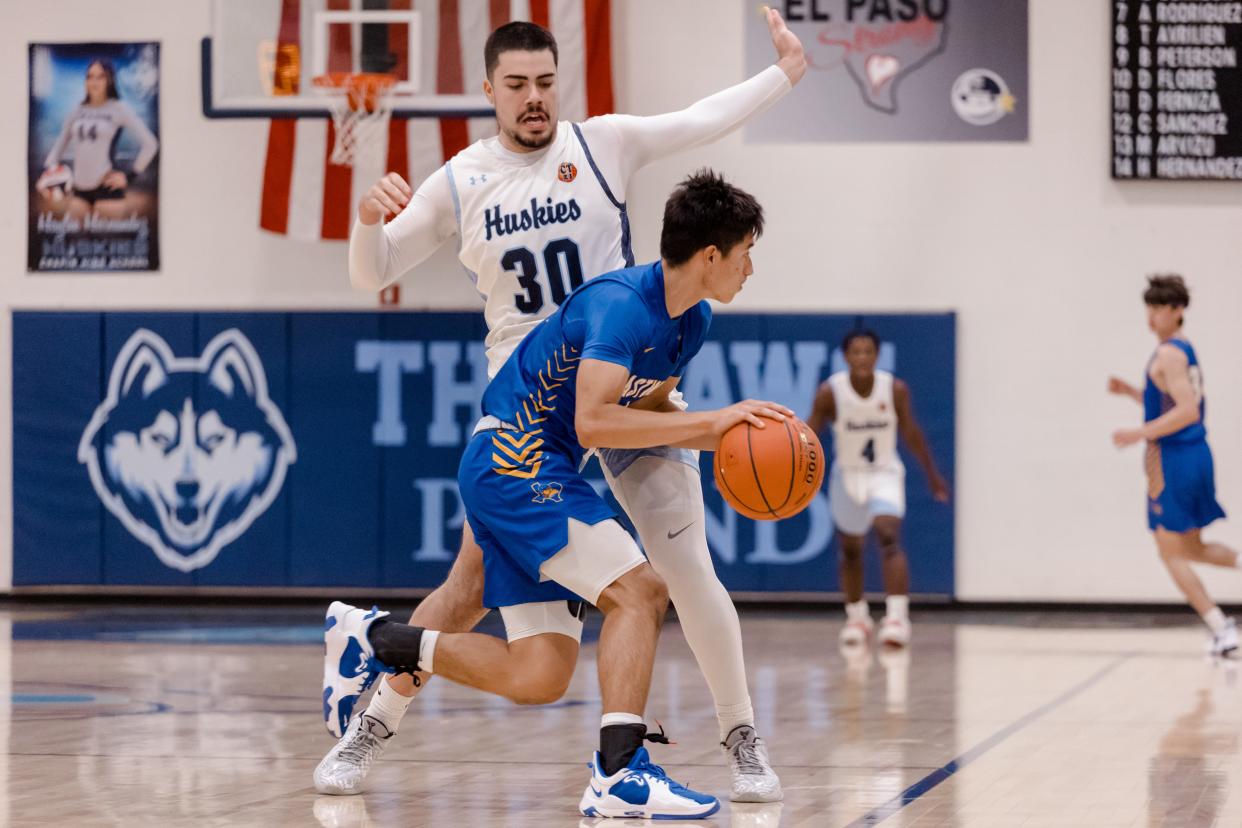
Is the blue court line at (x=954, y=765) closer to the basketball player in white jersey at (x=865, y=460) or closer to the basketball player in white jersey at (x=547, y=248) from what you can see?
the basketball player in white jersey at (x=547, y=248)

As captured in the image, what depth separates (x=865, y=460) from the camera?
35.6ft

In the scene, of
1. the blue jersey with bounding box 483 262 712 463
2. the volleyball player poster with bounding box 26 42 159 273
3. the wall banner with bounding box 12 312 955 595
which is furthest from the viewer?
the volleyball player poster with bounding box 26 42 159 273

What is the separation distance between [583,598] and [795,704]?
301cm

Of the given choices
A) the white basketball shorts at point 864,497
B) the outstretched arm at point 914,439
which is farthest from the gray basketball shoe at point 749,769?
the outstretched arm at point 914,439

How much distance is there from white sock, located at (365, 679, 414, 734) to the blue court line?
1.40 metres

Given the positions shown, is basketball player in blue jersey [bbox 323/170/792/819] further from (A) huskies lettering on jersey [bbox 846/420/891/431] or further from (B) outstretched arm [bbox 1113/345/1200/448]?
(A) huskies lettering on jersey [bbox 846/420/891/431]

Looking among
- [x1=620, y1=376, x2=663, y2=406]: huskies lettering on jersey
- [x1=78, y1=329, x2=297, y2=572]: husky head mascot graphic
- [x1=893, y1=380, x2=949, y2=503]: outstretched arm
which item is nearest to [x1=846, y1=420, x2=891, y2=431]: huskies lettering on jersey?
[x1=893, y1=380, x2=949, y2=503]: outstretched arm

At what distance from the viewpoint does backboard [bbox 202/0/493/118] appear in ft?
37.4

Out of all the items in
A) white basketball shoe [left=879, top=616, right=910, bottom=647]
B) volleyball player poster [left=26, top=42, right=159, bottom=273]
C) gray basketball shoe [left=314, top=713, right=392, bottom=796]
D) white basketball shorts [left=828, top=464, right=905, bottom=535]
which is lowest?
white basketball shoe [left=879, top=616, right=910, bottom=647]

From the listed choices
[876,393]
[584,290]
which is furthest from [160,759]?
[876,393]

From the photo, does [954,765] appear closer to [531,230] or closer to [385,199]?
[531,230]

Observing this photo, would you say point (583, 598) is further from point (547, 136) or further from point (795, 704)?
point (795, 704)

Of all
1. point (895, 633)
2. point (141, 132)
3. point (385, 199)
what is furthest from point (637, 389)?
Answer: point (141, 132)

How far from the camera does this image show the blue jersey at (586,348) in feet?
14.8
